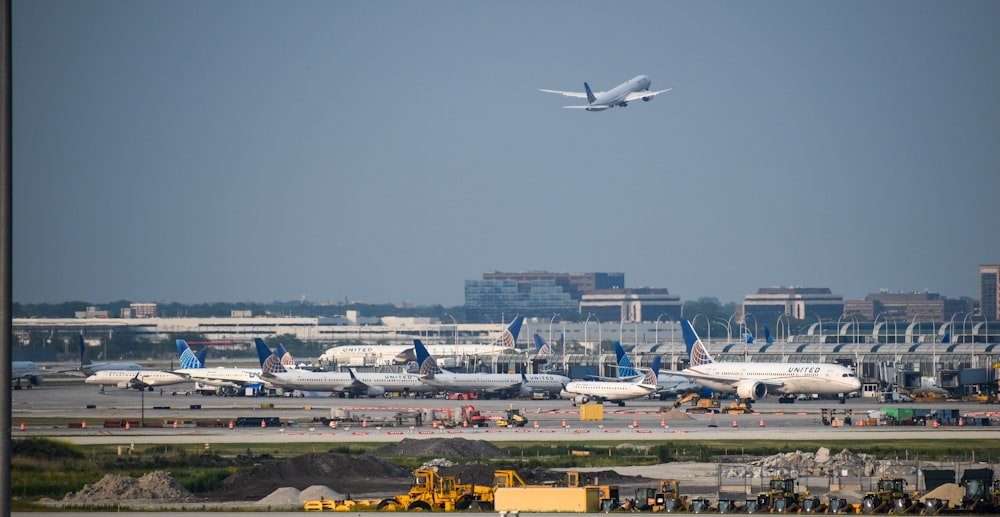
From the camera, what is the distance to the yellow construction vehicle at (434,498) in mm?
49594

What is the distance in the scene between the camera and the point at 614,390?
123m

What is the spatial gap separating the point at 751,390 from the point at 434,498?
75745 millimetres

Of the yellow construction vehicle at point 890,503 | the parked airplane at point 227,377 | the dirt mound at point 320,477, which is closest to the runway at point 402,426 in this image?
the parked airplane at point 227,377

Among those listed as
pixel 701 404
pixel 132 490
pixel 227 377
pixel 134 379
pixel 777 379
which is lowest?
pixel 701 404

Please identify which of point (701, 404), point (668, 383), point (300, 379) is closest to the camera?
point (701, 404)

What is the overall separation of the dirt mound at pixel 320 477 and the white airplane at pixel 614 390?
2373 inches

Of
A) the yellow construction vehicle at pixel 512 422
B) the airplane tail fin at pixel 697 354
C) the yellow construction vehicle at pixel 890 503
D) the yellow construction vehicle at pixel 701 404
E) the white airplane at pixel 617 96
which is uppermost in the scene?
the white airplane at pixel 617 96

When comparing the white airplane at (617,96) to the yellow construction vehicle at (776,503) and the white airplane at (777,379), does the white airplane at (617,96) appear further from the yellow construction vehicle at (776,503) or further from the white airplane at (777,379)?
the yellow construction vehicle at (776,503)

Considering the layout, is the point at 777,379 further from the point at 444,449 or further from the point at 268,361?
the point at 444,449


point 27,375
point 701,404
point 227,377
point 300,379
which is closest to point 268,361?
point 300,379

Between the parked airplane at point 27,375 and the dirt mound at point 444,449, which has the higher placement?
the parked airplane at point 27,375

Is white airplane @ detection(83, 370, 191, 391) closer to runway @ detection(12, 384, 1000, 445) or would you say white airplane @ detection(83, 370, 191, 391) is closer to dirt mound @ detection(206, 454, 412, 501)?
runway @ detection(12, 384, 1000, 445)

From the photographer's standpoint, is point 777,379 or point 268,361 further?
point 268,361

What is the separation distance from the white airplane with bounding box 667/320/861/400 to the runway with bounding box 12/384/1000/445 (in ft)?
5.85
